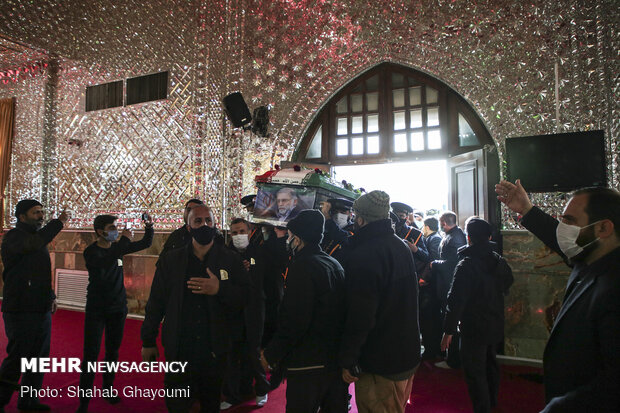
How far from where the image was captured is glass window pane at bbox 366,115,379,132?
5484mm

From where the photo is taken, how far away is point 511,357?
4.27 meters

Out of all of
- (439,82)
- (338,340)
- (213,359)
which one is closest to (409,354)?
(338,340)

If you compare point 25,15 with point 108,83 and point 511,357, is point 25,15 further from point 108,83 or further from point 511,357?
point 511,357

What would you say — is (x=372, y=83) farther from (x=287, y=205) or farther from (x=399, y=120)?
(x=287, y=205)

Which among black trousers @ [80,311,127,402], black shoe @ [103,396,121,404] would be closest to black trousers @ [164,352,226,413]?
black trousers @ [80,311,127,402]

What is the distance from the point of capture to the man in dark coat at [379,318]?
1.89 m

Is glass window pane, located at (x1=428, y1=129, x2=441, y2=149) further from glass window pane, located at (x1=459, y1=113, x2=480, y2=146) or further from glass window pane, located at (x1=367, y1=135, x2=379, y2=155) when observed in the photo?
glass window pane, located at (x1=367, y1=135, x2=379, y2=155)

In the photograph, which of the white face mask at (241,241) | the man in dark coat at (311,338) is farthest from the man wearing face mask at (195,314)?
the white face mask at (241,241)

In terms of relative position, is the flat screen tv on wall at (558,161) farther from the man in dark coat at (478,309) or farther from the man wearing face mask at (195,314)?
the man wearing face mask at (195,314)

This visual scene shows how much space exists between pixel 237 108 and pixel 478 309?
433 cm

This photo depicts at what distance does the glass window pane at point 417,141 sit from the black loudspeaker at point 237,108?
2464mm

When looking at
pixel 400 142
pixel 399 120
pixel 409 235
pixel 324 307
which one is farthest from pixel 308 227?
pixel 399 120

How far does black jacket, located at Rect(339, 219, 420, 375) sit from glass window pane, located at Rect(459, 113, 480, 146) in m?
3.43

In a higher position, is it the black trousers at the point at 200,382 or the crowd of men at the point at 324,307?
the crowd of men at the point at 324,307
